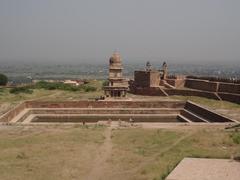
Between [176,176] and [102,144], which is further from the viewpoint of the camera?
[102,144]

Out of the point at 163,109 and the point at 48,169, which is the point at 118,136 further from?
the point at 163,109

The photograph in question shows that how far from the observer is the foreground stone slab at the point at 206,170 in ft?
31.9

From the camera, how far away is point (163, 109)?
28.5 meters

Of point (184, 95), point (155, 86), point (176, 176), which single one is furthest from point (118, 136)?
point (155, 86)

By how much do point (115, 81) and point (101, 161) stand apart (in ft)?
59.5

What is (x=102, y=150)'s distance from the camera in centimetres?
1488

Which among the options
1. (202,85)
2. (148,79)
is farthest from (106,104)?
(202,85)

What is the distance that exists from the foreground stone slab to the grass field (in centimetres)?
73

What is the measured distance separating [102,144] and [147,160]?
2.99 meters

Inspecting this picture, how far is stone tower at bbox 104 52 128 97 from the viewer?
31.1m

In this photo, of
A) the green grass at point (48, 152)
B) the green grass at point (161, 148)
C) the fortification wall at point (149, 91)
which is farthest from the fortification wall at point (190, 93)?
the green grass at point (48, 152)

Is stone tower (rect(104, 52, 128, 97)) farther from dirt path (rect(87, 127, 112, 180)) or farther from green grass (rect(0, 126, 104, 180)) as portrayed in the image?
dirt path (rect(87, 127, 112, 180))

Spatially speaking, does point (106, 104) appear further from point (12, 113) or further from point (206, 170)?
point (206, 170)

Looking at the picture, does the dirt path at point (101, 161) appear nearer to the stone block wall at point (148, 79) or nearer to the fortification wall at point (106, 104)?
the fortification wall at point (106, 104)
